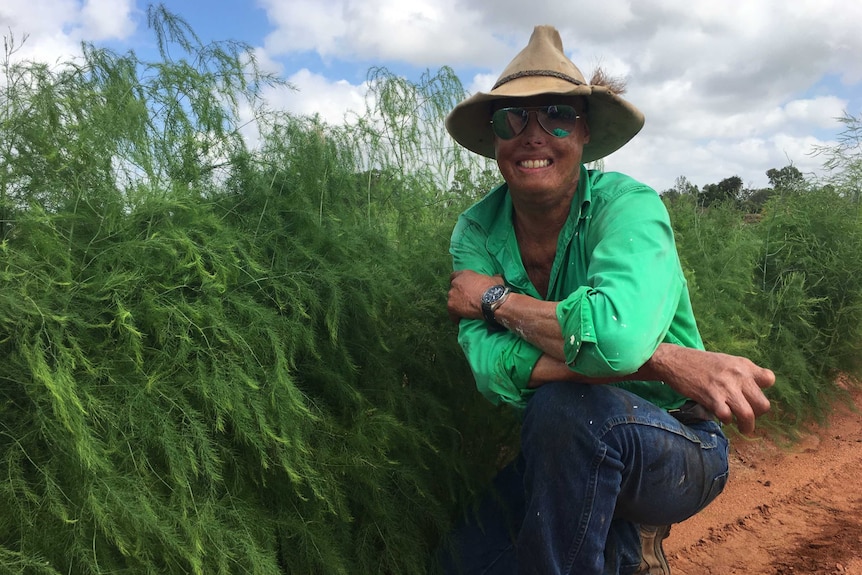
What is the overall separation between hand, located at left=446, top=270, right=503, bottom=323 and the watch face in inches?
1.0

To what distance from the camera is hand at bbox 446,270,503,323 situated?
7.35 feet

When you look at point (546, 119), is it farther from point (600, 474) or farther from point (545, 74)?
point (600, 474)

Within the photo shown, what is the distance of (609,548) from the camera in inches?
83.5

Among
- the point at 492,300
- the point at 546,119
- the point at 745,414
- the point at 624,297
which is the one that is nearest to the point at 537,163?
the point at 546,119

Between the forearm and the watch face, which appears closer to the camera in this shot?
the forearm

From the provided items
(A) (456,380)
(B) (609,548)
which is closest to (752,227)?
(A) (456,380)

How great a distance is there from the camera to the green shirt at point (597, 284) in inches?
71.6

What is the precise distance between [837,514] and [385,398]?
9.54ft

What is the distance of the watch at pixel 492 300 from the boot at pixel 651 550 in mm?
896

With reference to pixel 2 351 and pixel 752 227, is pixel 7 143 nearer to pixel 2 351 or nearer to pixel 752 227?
pixel 2 351

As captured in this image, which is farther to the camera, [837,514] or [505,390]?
[837,514]

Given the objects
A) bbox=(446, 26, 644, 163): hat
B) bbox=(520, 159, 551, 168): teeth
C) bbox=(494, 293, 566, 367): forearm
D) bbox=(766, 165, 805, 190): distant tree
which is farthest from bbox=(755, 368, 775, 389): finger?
bbox=(766, 165, 805, 190): distant tree

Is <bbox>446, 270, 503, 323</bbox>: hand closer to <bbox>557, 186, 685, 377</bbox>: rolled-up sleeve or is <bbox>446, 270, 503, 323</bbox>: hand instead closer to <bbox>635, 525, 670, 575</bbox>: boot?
<bbox>557, 186, 685, 377</bbox>: rolled-up sleeve

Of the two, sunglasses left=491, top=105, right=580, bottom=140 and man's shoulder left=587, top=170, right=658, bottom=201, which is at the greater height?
sunglasses left=491, top=105, right=580, bottom=140
